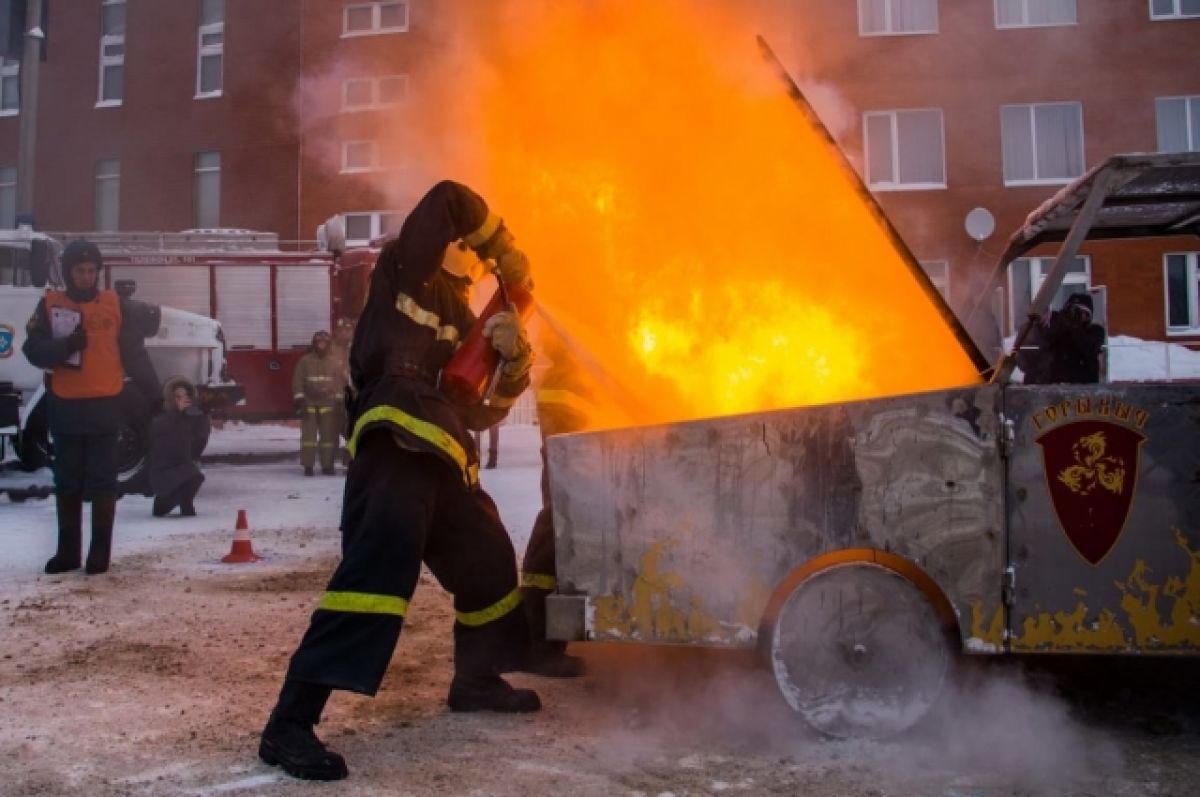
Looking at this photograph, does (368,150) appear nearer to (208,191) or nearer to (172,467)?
(172,467)

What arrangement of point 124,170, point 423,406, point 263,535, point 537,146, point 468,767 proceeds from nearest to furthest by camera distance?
point 468,767, point 423,406, point 537,146, point 263,535, point 124,170

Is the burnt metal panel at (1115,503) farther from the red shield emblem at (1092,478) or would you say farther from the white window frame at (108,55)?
the white window frame at (108,55)

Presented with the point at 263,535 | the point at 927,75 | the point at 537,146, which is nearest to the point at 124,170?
the point at 927,75

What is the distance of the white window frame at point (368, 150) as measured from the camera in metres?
11.9

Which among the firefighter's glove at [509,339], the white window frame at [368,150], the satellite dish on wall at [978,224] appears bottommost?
the firefighter's glove at [509,339]

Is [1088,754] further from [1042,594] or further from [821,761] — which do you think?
[821,761]

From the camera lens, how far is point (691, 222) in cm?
448

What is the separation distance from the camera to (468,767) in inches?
120

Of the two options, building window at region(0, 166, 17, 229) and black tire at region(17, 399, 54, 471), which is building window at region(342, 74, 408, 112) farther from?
building window at region(0, 166, 17, 229)

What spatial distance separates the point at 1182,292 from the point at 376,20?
16.5 meters

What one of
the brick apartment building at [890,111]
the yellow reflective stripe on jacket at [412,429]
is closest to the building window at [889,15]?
the brick apartment building at [890,111]

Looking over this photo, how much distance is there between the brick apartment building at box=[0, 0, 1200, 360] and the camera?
16.8 m

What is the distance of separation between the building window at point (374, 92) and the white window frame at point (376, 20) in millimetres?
443

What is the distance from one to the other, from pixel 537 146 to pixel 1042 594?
3063 mm
